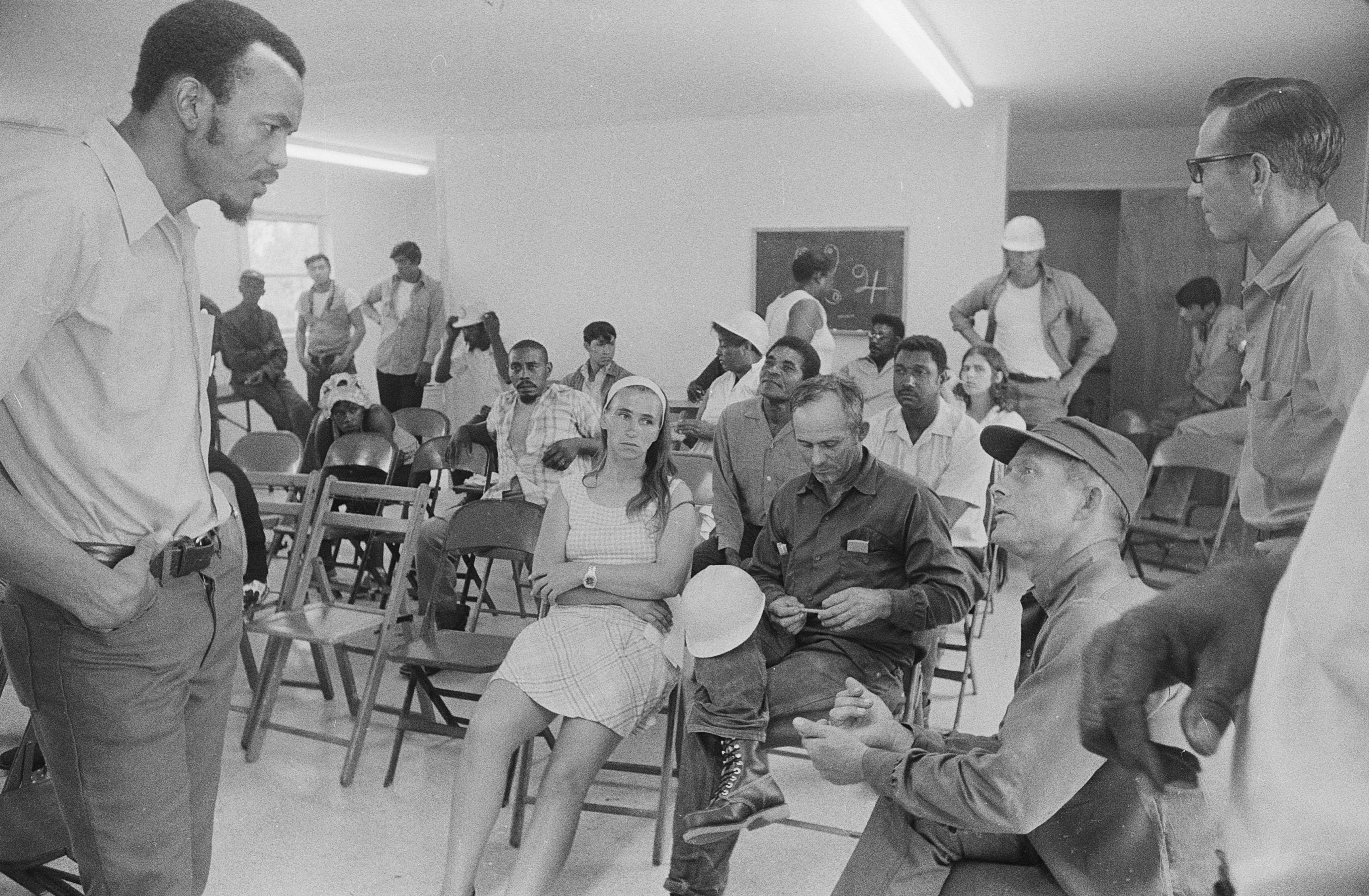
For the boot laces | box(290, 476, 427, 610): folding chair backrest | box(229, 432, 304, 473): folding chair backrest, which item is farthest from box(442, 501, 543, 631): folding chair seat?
box(229, 432, 304, 473): folding chair backrest

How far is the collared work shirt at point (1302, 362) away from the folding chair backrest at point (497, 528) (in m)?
1.99

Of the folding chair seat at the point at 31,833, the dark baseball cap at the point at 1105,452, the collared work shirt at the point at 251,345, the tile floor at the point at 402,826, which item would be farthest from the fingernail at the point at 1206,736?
the collared work shirt at the point at 251,345

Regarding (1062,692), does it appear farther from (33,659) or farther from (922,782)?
(33,659)

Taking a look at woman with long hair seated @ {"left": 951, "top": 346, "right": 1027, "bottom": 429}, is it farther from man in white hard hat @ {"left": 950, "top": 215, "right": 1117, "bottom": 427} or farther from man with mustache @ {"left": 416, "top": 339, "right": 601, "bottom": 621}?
man with mustache @ {"left": 416, "top": 339, "right": 601, "bottom": 621}

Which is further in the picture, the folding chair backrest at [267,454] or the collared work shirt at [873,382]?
the collared work shirt at [873,382]

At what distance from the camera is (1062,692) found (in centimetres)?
113

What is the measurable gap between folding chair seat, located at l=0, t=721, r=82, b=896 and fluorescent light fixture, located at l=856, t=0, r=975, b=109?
318cm

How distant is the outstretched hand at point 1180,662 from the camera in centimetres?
42

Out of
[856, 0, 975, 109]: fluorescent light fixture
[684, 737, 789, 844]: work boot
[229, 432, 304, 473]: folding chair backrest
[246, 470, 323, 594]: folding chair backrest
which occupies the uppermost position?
[856, 0, 975, 109]: fluorescent light fixture

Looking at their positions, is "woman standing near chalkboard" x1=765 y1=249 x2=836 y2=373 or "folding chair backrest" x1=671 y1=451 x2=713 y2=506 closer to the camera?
"folding chair backrest" x1=671 y1=451 x2=713 y2=506

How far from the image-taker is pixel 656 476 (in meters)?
2.54

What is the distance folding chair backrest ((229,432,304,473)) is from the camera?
12.8ft

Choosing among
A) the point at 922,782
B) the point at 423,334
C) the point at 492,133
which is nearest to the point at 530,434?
the point at 423,334

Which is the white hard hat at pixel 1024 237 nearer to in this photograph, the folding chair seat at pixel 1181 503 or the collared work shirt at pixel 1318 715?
the folding chair seat at pixel 1181 503
